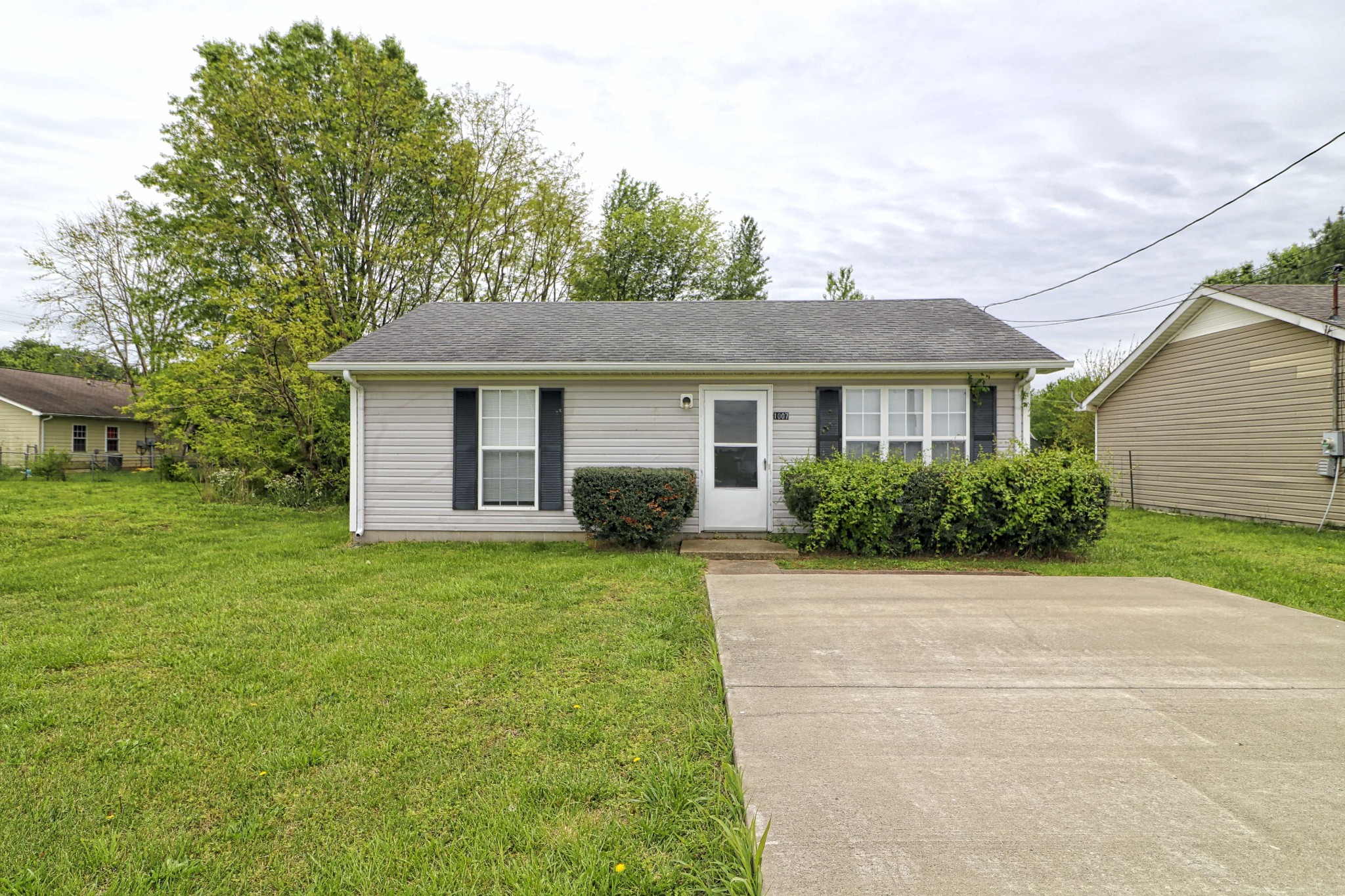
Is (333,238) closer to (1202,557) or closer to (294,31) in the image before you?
(294,31)

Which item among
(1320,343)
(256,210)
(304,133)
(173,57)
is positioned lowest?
(1320,343)

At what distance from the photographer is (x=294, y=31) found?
52.9 ft

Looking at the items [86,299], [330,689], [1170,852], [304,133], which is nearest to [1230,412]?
[1170,852]

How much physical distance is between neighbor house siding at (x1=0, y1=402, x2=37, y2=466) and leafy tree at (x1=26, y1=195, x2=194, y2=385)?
15.5ft

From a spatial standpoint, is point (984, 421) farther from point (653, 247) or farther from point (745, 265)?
point (745, 265)

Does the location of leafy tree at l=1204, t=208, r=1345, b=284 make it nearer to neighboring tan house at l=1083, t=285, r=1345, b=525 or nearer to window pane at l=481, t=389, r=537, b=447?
neighboring tan house at l=1083, t=285, r=1345, b=525

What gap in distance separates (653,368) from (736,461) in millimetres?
1669

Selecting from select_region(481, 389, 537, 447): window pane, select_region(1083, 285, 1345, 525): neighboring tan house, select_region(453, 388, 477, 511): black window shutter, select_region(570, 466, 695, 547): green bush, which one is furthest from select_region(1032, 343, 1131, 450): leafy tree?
select_region(453, 388, 477, 511): black window shutter

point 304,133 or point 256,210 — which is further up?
point 304,133

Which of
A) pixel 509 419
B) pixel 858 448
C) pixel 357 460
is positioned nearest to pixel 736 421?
pixel 858 448

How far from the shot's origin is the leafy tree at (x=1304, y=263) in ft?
76.9

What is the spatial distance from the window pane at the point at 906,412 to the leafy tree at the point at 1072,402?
Answer: 323 inches

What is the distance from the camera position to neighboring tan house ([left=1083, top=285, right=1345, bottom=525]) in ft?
30.7

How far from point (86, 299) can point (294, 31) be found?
38.8 feet
